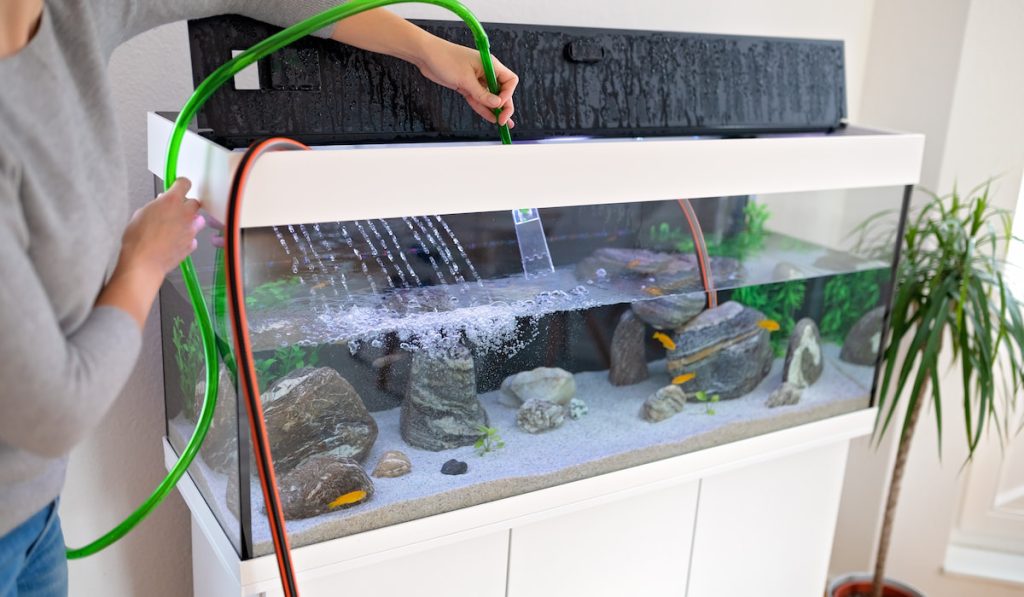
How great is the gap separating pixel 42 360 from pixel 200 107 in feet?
1.45

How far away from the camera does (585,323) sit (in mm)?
1259

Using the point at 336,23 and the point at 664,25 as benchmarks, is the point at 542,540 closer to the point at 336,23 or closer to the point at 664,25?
the point at 336,23

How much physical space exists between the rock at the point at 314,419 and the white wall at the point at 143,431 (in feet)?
1.43

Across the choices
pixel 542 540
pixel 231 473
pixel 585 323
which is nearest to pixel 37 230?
pixel 231 473

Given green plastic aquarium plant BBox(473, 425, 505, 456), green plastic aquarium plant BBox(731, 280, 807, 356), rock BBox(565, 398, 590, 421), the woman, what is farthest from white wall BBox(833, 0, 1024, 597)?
the woman

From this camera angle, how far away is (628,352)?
4.34ft

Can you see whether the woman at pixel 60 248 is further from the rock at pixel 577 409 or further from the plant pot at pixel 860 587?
the plant pot at pixel 860 587

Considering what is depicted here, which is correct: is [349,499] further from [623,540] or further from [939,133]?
[939,133]

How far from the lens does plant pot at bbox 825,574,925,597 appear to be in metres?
2.00

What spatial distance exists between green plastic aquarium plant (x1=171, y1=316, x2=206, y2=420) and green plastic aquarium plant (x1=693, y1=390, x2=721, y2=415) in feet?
2.48

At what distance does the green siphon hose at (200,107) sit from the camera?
994mm

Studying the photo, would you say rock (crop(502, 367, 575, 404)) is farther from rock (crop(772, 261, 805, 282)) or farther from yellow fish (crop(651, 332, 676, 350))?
rock (crop(772, 261, 805, 282))

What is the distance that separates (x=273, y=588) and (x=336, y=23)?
0.70 meters

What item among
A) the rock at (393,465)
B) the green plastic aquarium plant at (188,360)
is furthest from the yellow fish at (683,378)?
the green plastic aquarium plant at (188,360)
